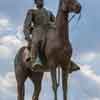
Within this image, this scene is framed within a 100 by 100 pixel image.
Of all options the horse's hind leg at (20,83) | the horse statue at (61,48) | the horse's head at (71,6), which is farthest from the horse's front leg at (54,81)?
the horse's hind leg at (20,83)

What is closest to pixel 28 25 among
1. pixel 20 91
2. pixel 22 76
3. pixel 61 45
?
pixel 61 45

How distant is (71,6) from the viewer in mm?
19328

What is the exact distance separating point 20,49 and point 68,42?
2.17 meters

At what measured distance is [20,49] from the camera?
70.1ft

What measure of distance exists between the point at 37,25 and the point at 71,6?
5.72 feet

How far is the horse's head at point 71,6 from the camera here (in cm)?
1920

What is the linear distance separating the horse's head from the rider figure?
3.93 ft

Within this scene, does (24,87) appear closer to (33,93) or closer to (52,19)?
(33,93)

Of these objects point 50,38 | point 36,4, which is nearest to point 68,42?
point 50,38

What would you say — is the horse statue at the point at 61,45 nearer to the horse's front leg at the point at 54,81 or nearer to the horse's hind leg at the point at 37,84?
the horse's front leg at the point at 54,81

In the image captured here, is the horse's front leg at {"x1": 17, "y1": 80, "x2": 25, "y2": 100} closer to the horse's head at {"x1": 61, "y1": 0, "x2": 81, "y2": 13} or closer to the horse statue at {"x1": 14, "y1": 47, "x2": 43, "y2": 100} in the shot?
the horse statue at {"x1": 14, "y1": 47, "x2": 43, "y2": 100}

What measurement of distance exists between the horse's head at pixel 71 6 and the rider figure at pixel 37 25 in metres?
1.20

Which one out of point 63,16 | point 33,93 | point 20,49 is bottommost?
point 33,93

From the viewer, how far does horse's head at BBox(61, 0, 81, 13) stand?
63.0 feet
